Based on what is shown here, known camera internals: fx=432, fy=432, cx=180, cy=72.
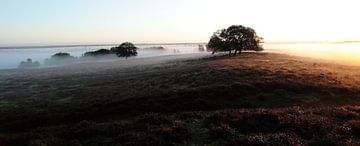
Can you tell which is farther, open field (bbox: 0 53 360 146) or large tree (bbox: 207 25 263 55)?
large tree (bbox: 207 25 263 55)

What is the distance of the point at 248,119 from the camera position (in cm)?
2223

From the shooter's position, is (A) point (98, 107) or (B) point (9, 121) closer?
(B) point (9, 121)

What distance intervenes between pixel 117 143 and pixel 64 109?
1999 centimetres

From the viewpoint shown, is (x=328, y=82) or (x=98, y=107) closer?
(x=98, y=107)

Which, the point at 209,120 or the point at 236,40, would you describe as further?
the point at 236,40

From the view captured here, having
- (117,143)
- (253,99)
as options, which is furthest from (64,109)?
(117,143)

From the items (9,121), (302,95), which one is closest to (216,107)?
(302,95)

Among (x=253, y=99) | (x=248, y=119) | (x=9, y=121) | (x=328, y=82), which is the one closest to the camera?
(x=248, y=119)

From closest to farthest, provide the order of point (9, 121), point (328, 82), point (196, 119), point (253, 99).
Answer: point (196, 119) < point (9, 121) < point (253, 99) < point (328, 82)

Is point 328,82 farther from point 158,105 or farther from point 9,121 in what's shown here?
point 9,121

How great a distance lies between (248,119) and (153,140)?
5.89 meters

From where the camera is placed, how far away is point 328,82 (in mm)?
45188

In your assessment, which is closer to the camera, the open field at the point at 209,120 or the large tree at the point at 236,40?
the open field at the point at 209,120

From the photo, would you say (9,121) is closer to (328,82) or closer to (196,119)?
(196,119)
